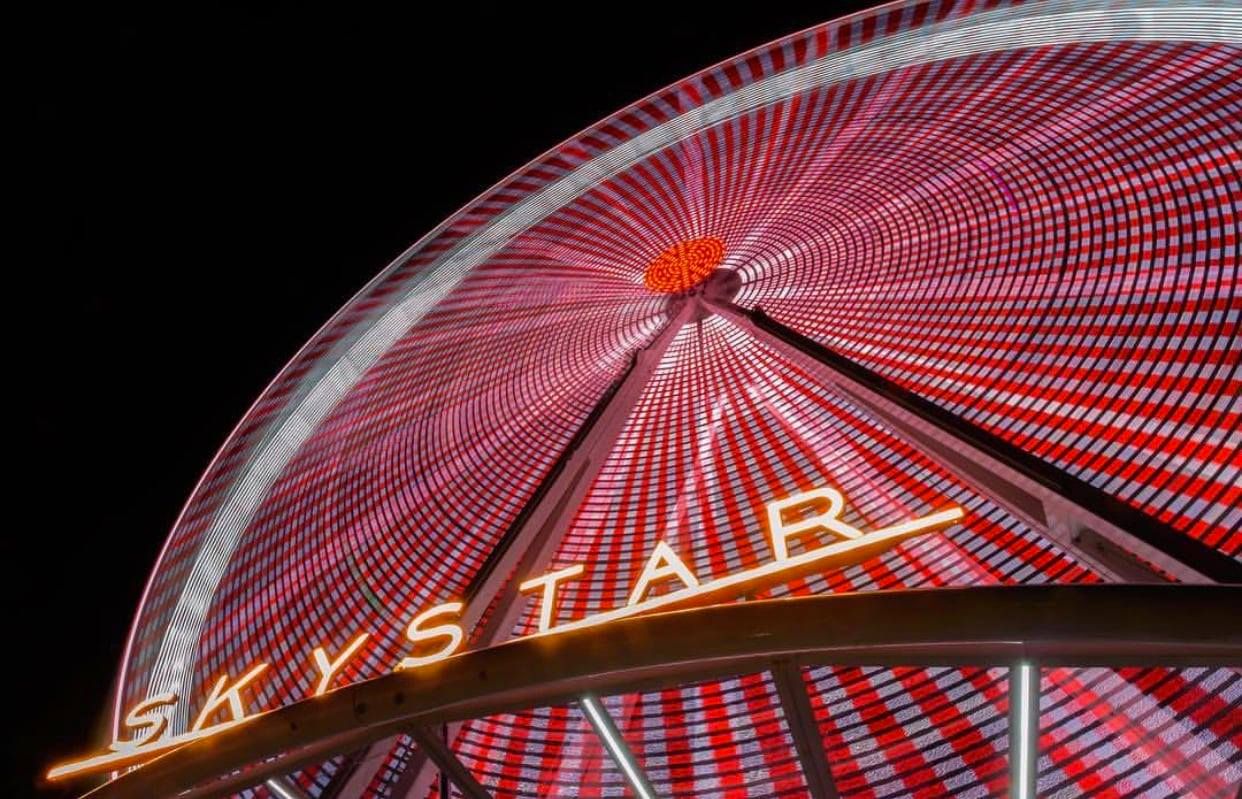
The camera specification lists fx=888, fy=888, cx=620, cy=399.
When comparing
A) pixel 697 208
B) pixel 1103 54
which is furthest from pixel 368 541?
pixel 1103 54

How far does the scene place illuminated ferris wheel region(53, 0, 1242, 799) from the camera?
21.3 feet

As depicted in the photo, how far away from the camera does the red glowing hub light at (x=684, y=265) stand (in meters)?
15.3

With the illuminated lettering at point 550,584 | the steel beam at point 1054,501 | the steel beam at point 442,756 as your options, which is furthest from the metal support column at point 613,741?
the steel beam at point 1054,501

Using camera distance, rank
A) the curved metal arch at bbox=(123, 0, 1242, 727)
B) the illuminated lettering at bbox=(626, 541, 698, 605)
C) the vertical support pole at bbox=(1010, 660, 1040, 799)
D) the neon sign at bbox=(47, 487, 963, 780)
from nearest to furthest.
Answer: the vertical support pole at bbox=(1010, 660, 1040, 799) < the neon sign at bbox=(47, 487, 963, 780) < the illuminated lettering at bbox=(626, 541, 698, 605) < the curved metal arch at bbox=(123, 0, 1242, 727)

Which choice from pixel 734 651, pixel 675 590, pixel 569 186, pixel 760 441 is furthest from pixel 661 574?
pixel 760 441

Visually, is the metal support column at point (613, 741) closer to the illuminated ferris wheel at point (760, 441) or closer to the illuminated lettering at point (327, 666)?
the illuminated ferris wheel at point (760, 441)

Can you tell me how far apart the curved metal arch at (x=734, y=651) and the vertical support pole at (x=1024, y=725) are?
14 centimetres

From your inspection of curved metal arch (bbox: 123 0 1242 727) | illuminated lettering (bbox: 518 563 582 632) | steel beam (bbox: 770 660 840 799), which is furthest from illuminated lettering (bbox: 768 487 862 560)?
curved metal arch (bbox: 123 0 1242 727)

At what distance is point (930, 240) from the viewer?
14.5 meters

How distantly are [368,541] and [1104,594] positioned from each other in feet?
38.3

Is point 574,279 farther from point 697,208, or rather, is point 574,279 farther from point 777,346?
point 777,346

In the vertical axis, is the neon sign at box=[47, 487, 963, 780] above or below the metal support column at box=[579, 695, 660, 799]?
above

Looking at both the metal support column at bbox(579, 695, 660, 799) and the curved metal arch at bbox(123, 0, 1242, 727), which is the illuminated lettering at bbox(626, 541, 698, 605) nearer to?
the metal support column at bbox(579, 695, 660, 799)

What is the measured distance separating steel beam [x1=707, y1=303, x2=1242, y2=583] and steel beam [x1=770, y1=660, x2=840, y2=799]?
2.54 meters
